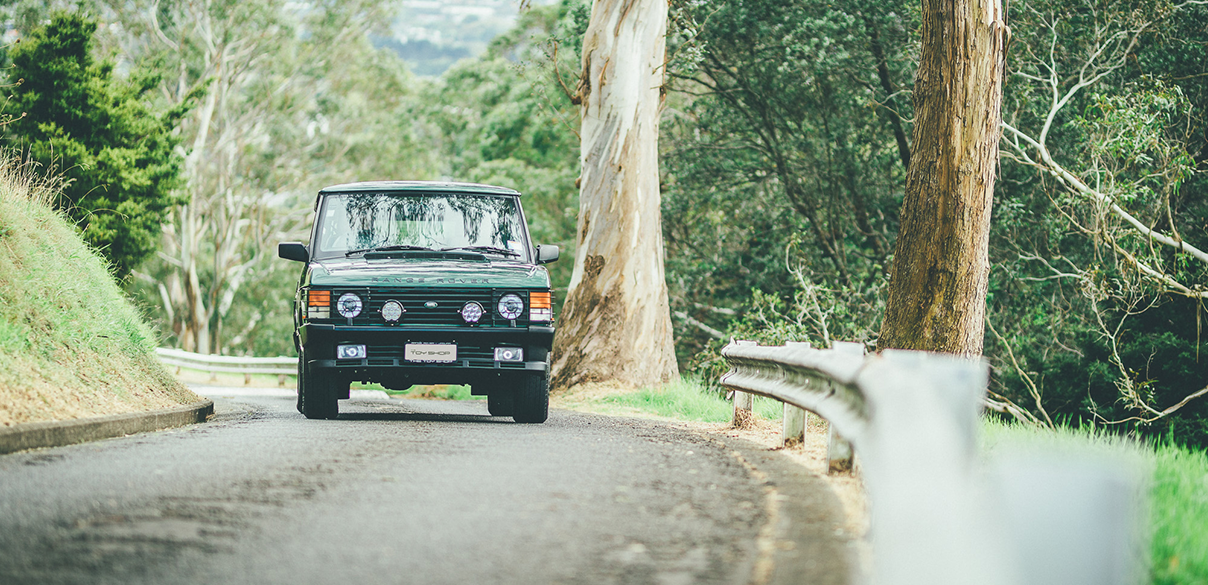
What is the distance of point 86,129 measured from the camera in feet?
74.3

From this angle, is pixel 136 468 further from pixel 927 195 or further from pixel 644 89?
pixel 644 89

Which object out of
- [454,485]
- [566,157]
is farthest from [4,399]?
[566,157]

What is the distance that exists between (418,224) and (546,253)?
120 cm

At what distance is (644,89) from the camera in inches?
696

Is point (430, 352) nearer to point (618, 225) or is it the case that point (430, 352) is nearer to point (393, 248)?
point (393, 248)

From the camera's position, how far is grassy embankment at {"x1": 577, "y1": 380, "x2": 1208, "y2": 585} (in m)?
4.30

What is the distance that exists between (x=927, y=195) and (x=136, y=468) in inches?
289

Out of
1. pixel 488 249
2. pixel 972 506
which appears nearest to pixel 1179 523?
pixel 972 506

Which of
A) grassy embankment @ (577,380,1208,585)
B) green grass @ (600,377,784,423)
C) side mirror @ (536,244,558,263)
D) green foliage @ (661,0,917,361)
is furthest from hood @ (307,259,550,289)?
green foliage @ (661,0,917,361)

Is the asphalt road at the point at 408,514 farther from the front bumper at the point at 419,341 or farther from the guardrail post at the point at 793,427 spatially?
the front bumper at the point at 419,341

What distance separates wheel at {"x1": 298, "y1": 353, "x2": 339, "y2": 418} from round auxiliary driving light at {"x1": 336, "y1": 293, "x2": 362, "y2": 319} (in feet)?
2.18

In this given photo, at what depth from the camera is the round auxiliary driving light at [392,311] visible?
975cm

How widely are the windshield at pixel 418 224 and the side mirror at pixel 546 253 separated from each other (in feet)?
0.43

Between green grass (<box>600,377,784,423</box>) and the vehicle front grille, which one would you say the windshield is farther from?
green grass (<box>600,377,784,423</box>)
